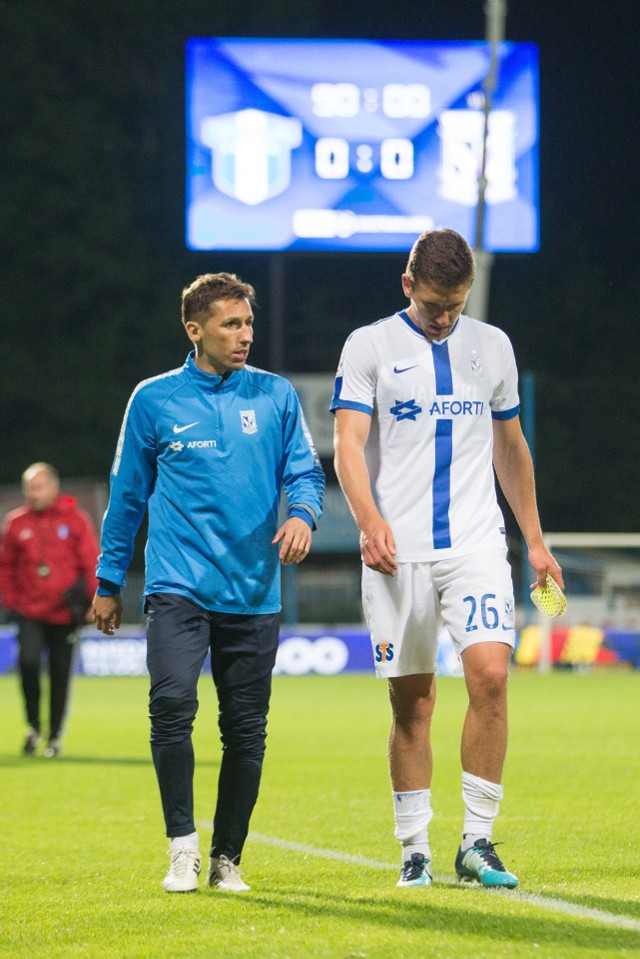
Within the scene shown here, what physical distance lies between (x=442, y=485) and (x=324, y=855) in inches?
73.9

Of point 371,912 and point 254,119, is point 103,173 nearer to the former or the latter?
point 254,119

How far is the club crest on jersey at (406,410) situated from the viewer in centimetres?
561

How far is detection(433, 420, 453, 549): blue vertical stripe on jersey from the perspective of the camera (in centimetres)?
556

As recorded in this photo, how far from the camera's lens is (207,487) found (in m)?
5.76

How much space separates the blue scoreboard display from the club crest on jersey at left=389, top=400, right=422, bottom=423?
2423cm

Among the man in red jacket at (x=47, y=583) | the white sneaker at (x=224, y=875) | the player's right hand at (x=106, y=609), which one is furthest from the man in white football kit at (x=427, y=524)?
the man in red jacket at (x=47, y=583)

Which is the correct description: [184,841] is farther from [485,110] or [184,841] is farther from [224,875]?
[485,110]

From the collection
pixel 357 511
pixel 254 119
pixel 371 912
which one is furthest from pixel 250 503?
pixel 254 119

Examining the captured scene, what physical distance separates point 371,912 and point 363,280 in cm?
4541

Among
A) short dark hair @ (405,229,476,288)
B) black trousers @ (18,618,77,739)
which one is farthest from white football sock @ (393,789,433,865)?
black trousers @ (18,618,77,739)

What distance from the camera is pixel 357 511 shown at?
5.48 meters

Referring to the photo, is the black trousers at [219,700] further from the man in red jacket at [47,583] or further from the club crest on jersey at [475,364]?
the man in red jacket at [47,583]

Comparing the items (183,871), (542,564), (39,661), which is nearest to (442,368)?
(542,564)

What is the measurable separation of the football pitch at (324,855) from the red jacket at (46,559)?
1.06 meters
